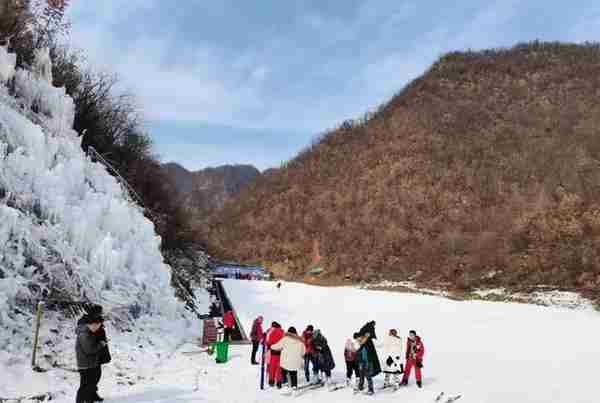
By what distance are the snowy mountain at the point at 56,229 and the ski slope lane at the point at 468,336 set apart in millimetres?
3884

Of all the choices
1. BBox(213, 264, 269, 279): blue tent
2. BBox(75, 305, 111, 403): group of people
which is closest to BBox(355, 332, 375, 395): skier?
BBox(75, 305, 111, 403): group of people

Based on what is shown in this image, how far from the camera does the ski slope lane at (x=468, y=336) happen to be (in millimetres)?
10797

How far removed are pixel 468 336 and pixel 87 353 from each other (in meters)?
15.3

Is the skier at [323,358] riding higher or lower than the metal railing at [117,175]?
lower

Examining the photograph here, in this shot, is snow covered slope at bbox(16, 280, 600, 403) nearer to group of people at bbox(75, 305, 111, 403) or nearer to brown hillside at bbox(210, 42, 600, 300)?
group of people at bbox(75, 305, 111, 403)

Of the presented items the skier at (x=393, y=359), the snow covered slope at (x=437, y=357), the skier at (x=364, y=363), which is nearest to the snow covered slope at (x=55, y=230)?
the snow covered slope at (x=437, y=357)

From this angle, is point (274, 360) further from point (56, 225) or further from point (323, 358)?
point (56, 225)

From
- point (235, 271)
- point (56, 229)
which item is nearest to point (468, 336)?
point (56, 229)

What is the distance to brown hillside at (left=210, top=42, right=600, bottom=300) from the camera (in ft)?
118

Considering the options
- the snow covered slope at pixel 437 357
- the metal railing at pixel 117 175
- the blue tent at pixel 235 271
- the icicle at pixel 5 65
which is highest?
the icicle at pixel 5 65

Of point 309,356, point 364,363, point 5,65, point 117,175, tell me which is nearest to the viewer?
point 364,363

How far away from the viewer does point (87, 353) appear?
7195 millimetres

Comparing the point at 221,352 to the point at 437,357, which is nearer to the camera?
the point at 221,352

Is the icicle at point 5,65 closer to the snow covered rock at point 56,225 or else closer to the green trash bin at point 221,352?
the snow covered rock at point 56,225
